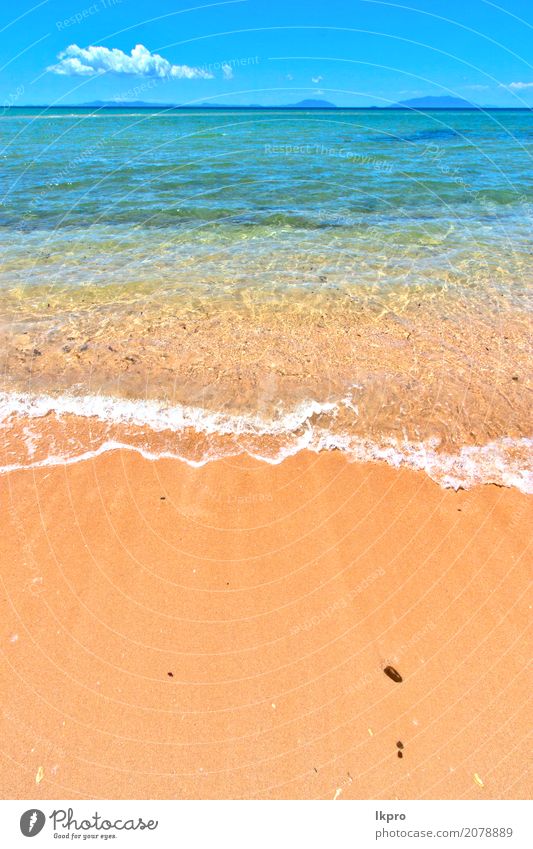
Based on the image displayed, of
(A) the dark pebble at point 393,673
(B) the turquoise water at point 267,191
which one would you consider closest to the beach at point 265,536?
(A) the dark pebble at point 393,673

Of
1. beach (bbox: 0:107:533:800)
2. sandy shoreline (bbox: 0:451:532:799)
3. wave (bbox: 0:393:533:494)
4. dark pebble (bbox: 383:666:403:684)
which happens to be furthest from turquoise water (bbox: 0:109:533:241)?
dark pebble (bbox: 383:666:403:684)

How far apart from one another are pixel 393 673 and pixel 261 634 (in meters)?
1.17

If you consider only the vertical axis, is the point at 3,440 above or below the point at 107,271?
below

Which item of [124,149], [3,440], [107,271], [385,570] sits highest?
[124,149]

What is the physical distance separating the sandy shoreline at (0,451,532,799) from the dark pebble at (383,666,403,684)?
62 millimetres

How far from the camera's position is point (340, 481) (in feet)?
17.5

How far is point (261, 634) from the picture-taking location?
3.95 meters

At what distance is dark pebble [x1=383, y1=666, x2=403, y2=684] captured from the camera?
3.64m

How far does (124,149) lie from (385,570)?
41803 mm

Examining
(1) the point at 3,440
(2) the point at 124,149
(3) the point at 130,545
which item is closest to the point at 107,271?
(1) the point at 3,440

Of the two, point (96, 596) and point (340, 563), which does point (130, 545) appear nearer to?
point (96, 596)

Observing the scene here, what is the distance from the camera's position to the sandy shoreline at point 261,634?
10.7 feet

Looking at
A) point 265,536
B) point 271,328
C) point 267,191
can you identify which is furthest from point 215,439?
point 267,191

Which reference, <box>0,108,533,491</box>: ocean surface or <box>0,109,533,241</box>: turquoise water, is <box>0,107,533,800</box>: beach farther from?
<box>0,109,533,241</box>: turquoise water
